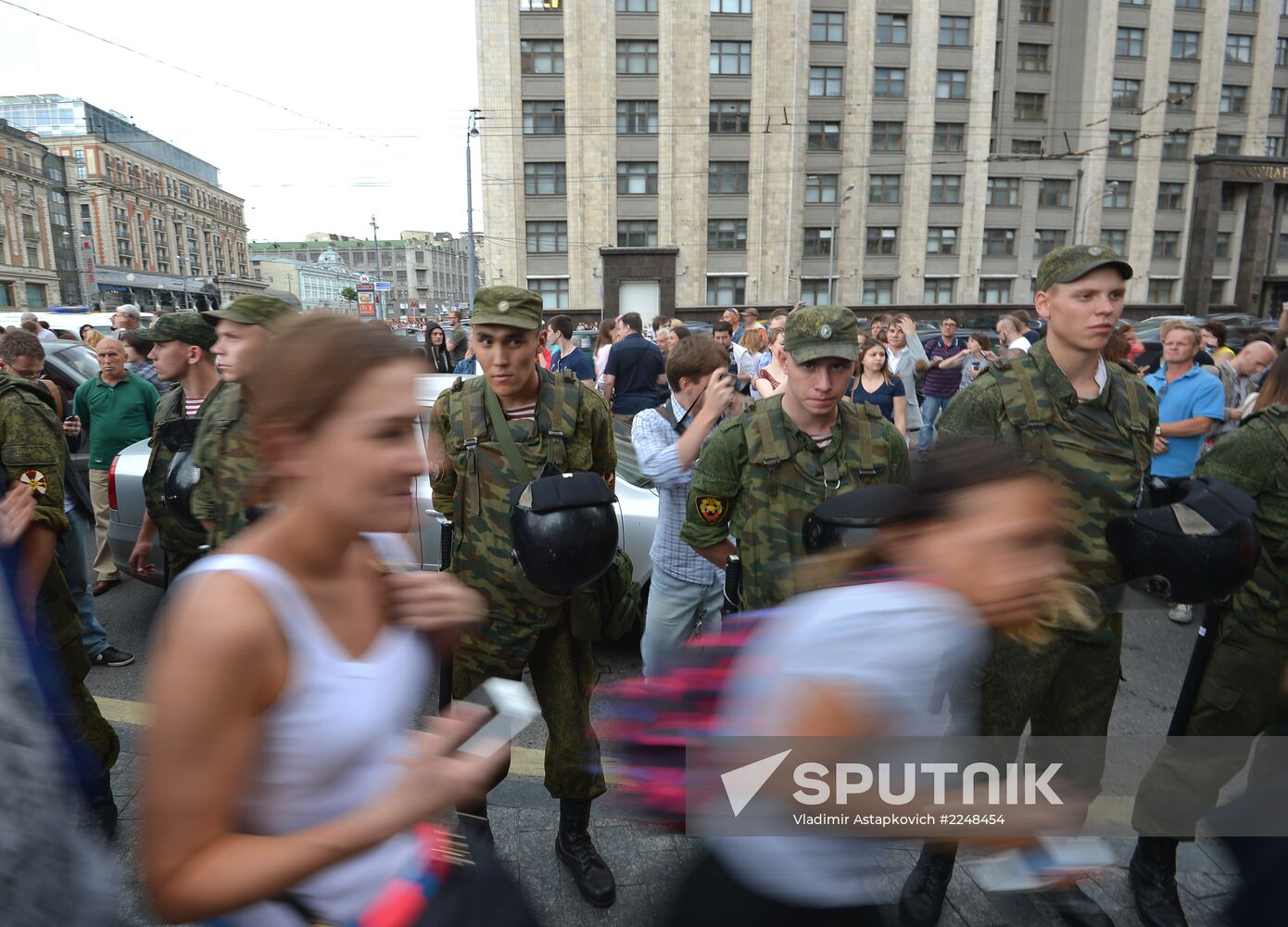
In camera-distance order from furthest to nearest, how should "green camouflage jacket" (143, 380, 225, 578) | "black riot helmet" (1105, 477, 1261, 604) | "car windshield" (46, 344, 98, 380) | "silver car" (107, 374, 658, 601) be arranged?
→ "car windshield" (46, 344, 98, 380) < "silver car" (107, 374, 658, 601) < "green camouflage jacket" (143, 380, 225, 578) < "black riot helmet" (1105, 477, 1261, 604)

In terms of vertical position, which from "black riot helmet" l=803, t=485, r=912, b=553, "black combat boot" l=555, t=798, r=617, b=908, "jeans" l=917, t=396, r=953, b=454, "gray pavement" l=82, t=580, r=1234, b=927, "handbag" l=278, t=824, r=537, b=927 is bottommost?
"gray pavement" l=82, t=580, r=1234, b=927

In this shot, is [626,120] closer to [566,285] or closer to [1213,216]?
[566,285]

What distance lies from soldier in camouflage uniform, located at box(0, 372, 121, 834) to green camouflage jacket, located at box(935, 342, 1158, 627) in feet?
11.3

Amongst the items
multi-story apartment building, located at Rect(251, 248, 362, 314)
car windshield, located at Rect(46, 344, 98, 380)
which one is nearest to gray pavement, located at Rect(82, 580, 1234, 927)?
car windshield, located at Rect(46, 344, 98, 380)

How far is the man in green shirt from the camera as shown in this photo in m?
5.77

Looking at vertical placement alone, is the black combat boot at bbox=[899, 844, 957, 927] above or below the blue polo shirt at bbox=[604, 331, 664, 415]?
below

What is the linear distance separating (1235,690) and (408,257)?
123 meters

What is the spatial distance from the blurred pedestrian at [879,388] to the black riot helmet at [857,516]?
5.66m

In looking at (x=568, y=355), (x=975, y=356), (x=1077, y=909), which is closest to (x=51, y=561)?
(x=1077, y=909)

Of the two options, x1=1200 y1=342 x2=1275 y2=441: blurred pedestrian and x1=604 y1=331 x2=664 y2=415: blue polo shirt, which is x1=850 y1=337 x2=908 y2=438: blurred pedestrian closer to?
x1=604 y1=331 x2=664 y2=415: blue polo shirt

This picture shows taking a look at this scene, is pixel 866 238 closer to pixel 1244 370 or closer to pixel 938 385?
pixel 938 385

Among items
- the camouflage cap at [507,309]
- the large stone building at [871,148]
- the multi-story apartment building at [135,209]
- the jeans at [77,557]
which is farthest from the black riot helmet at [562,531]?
the multi-story apartment building at [135,209]

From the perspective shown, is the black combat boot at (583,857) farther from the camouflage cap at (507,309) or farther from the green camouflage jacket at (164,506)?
the green camouflage jacket at (164,506)

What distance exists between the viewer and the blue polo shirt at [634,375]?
27.9 ft
